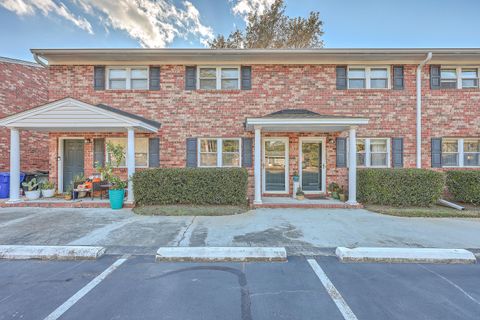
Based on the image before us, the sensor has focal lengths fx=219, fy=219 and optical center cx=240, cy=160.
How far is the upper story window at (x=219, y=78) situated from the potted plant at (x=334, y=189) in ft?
17.6

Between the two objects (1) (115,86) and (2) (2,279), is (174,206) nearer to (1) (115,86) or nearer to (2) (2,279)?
(2) (2,279)

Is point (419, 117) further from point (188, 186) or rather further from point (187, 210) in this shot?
point (187, 210)

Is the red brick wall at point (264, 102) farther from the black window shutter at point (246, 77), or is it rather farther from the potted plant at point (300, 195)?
the potted plant at point (300, 195)

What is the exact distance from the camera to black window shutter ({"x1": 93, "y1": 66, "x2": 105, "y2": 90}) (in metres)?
8.79

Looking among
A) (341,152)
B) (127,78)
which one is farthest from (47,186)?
(341,152)

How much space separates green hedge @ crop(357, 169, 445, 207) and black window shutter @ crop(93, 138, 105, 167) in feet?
33.2

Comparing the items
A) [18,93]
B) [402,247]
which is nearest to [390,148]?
[402,247]

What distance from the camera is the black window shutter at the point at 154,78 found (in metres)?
8.80

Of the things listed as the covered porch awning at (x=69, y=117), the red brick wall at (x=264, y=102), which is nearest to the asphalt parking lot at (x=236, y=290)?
the covered porch awning at (x=69, y=117)

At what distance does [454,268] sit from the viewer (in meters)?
3.46

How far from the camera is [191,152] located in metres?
8.76

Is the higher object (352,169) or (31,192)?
(352,169)

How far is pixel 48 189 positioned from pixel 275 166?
28.6ft

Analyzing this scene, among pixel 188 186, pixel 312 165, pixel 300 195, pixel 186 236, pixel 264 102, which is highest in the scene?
pixel 264 102
